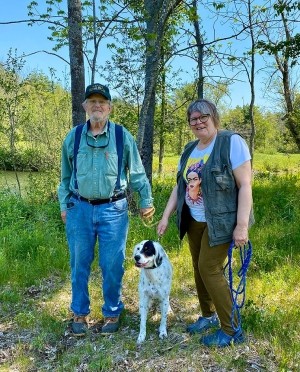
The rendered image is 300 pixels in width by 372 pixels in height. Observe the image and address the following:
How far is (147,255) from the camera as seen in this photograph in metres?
3.23

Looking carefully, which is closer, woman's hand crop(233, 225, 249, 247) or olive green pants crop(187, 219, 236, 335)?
woman's hand crop(233, 225, 249, 247)

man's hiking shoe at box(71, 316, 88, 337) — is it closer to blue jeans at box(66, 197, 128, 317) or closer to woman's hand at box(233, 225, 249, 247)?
blue jeans at box(66, 197, 128, 317)

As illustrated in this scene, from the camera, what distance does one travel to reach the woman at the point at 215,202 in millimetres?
2773

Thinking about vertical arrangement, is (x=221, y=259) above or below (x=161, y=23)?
below

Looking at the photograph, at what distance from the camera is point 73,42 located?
6.17 meters

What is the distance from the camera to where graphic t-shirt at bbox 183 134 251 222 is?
2779mm

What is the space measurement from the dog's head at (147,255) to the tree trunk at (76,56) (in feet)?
12.6

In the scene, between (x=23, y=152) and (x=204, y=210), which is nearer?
(x=204, y=210)

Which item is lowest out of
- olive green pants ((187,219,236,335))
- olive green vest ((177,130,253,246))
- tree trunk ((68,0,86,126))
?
Result: olive green pants ((187,219,236,335))

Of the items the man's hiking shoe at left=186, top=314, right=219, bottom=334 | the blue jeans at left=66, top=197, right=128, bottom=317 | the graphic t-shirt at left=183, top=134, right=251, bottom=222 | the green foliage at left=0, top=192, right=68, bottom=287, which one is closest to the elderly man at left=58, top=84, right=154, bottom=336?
the blue jeans at left=66, top=197, right=128, bottom=317

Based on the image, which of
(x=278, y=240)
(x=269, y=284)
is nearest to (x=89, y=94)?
(x=269, y=284)

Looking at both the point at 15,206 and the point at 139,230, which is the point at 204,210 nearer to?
the point at 139,230

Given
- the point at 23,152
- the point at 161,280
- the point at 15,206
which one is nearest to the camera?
the point at 161,280

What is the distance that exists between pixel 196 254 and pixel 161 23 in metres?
4.07
